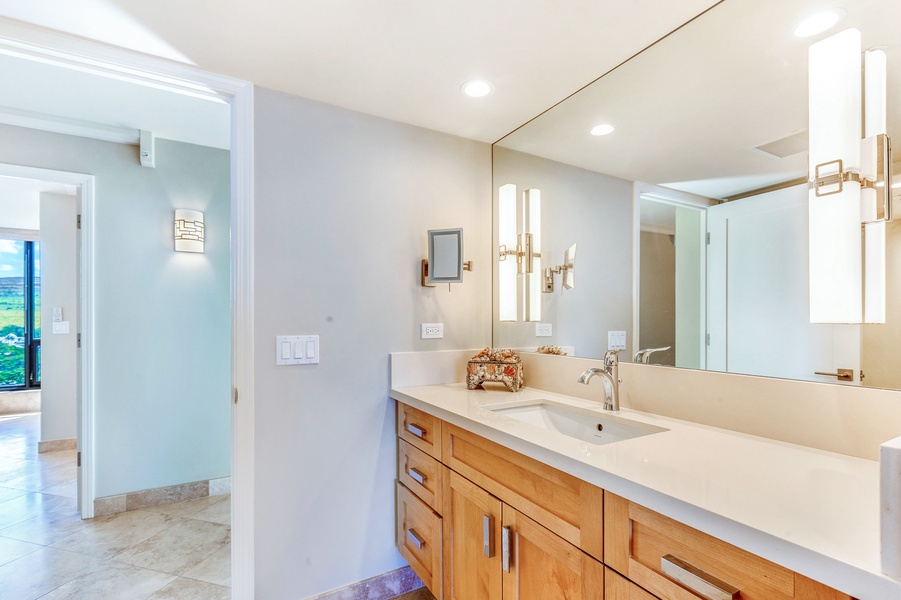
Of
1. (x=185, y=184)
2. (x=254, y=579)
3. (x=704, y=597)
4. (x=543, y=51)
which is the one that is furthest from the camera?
(x=185, y=184)

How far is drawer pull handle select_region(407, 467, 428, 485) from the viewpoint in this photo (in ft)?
5.71

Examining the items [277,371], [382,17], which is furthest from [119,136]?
[382,17]

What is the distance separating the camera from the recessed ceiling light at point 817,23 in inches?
41.4

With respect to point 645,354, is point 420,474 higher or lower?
lower

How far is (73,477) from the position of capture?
3227mm

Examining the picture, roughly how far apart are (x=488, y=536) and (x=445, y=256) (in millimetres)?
1184

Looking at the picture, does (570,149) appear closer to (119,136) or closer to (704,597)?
(704,597)

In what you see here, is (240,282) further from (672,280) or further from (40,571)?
(40,571)

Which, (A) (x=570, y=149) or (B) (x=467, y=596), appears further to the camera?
(A) (x=570, y=149)

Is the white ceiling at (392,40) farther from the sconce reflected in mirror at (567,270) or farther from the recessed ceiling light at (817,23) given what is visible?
the sconce reflected in mirror at (567,270)

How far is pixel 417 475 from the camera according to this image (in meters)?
1.79

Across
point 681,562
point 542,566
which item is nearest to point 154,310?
point 542,566

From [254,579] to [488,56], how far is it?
2.21 meters

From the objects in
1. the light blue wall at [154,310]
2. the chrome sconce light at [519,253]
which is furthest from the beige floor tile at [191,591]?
the chrome sconce light at [519,253]
